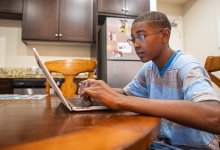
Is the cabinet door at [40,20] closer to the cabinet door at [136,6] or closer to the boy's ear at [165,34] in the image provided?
the cabinet door at [136,6]

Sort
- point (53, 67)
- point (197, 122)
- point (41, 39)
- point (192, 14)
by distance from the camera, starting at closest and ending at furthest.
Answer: point (197, 122), point (53, 67), point (41, 39), point (192, 14)

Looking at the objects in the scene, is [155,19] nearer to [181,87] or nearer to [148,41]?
[148,41]

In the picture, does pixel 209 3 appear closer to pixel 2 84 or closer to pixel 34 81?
pixel 34 81

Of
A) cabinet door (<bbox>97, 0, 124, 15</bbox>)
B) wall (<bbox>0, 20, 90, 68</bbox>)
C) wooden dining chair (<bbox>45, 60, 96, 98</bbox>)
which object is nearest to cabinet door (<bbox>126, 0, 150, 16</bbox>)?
cabinet door (<bbox>97, 0, 124, 15</bbox>)

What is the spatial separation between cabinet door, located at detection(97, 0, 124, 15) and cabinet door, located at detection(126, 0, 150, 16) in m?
0.10

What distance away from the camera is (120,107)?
22.7 inches

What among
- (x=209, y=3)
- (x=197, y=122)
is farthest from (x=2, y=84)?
(x=209, y=3)

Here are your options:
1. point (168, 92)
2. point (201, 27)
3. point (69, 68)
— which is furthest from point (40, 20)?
point (201, 27)

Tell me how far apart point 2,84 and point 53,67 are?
144 centimetres

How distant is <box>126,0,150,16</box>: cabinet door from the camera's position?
3359 millimetres

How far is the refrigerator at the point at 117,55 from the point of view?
3053 millimetres

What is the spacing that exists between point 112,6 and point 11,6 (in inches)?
60.8

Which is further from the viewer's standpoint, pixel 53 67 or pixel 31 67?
pixel 31 67

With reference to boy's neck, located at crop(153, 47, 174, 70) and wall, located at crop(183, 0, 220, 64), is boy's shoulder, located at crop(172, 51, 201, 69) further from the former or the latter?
wall, located at crop(183, 0, 220, 64)
